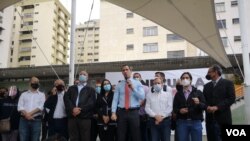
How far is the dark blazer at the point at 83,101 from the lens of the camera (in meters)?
5.29

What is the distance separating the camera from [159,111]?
206 inches

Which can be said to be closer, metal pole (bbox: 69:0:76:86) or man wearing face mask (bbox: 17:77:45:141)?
man wearing face mask (bbox: 17:77:45:141)

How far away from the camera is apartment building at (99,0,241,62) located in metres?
30.6

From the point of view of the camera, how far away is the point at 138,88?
504 centimetres

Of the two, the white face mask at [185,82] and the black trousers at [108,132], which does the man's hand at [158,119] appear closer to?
the white face mask at [185,82]

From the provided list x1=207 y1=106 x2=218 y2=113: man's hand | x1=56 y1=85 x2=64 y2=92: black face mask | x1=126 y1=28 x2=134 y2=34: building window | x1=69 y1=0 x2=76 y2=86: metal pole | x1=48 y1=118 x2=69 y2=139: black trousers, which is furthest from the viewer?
x1=126 y1=28 x2=134 y2=34: building window

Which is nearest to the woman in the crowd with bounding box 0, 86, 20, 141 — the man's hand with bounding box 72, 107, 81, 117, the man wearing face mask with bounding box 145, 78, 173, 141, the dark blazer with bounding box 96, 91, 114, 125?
the man's hand with bounding box 72, 107, 81, 117

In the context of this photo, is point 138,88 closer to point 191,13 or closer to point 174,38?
point 191,13

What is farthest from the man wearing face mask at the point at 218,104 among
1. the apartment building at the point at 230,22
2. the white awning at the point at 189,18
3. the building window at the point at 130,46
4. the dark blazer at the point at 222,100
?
the building window at the point at 130,46

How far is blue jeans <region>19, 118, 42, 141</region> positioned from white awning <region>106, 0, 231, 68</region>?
4344mm

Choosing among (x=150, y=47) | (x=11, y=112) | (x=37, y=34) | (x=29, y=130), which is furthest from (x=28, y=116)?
(x=37, y=34)

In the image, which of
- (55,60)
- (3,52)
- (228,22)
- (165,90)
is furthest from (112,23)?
(165,90)

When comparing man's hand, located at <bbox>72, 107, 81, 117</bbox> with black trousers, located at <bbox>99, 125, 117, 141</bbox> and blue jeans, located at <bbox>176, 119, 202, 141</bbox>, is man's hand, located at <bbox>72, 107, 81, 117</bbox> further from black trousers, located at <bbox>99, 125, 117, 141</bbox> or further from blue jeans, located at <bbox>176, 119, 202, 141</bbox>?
blue jeans, located at <bbox>176, 119, 202, 141</bbox>

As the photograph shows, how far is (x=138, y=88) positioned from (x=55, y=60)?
52718 millimetres
